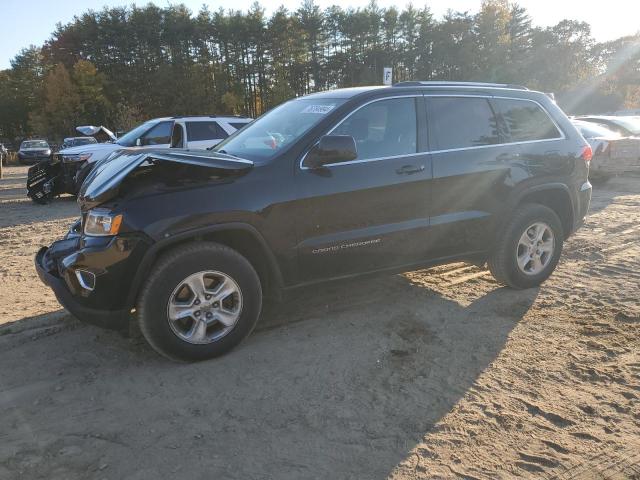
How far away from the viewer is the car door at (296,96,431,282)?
145 inches

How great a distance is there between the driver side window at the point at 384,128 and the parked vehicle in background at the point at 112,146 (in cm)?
725

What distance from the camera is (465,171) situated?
4.29 metres

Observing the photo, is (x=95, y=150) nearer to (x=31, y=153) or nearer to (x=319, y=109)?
(x=319, y=109)

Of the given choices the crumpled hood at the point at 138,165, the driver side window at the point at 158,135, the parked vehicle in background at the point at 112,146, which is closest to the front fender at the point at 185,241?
the crumpled hood at the point at 138,165

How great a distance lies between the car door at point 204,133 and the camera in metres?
10.8

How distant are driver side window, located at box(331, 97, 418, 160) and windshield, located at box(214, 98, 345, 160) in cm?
21

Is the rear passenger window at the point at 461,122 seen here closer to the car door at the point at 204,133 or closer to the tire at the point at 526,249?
the tire at the point at 526,249

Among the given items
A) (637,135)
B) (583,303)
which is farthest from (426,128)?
(637,135)

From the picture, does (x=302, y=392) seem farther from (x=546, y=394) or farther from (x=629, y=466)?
(x=629, y=466)

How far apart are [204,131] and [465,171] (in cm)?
783

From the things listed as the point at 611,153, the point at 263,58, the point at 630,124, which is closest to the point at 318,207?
the point at 611,153

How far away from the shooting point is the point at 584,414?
2.86 metres

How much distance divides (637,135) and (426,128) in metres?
10.3

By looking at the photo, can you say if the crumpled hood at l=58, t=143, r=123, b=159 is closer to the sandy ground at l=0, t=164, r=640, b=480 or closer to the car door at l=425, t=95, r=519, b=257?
the sandy ground at l=0, t=164, r=640, b=480
